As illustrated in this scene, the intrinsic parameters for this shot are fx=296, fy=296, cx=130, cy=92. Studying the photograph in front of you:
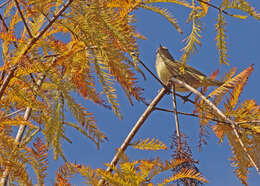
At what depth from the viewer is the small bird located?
1.66 metres

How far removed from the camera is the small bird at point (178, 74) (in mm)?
1656

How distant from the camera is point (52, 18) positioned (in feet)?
3.13

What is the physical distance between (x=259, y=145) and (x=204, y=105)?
279 millimetres

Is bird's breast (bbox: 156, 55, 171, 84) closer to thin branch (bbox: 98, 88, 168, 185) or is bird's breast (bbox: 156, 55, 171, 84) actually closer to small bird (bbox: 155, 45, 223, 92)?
small bird (bbox: 155, 45, 223, 92)

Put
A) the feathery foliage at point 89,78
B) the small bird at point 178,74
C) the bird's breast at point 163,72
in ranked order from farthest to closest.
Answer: the bird's breast at point 163,72 < the small bird at point 178,74 < the feathery foliage at point 89,78

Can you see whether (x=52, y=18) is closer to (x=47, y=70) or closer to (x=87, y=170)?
(x=47, y=70)

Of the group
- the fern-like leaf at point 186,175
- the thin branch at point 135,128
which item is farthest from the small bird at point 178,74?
the fern-like leaf at point 186,175

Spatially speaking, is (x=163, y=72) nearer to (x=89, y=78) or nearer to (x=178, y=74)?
(x=178, y=74)

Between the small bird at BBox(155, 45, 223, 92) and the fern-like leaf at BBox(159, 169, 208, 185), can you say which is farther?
the small bird at BBox(155, 45, 223, 92)

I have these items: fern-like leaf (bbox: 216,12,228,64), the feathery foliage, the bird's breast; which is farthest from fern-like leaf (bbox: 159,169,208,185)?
the bird's breast

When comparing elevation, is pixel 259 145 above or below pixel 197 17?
below

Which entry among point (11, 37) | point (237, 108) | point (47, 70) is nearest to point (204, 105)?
point (237, 108)

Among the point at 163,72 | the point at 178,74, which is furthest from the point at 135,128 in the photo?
the point at 163,72

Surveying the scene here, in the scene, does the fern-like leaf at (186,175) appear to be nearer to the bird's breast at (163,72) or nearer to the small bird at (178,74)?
the small bird at (178,74)
